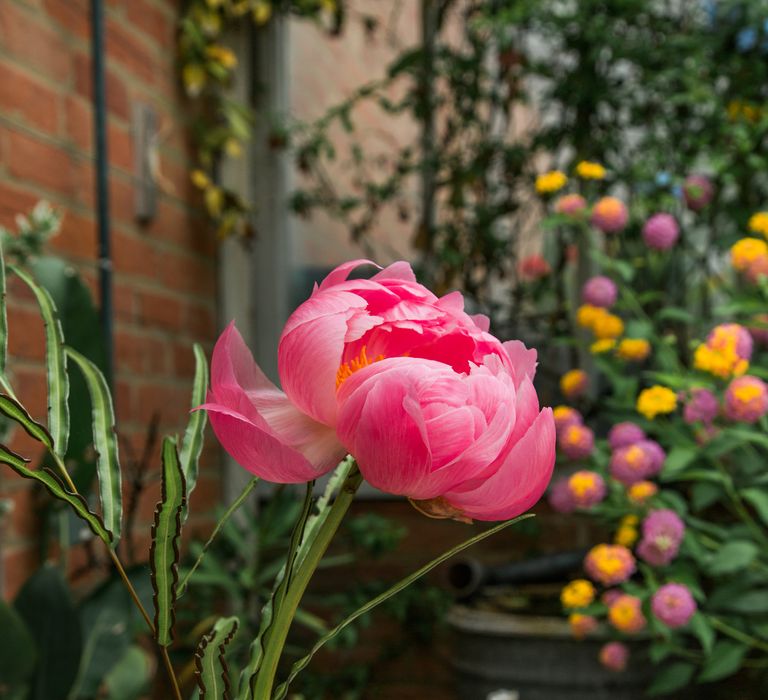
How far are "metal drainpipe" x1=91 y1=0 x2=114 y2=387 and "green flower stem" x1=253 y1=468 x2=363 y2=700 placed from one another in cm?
146

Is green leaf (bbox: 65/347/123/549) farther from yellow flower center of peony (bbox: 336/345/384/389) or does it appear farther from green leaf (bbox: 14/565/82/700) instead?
green leaf (bbox: 14/565/82/700)

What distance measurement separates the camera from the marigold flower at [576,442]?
153 centimetres

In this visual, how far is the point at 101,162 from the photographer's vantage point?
1.70 meters

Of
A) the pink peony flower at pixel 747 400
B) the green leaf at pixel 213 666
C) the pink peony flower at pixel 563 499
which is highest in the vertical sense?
the green leaf at pixel 213 666

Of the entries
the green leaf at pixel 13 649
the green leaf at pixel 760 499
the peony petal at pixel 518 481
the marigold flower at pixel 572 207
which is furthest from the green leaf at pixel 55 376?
the marigold flower at pixel 572 207

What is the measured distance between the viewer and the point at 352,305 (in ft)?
1.01

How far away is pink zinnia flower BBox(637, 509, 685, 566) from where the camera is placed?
4.55 ft

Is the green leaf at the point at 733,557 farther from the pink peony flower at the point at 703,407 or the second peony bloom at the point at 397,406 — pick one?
the second peony bloom at the point at 397,406

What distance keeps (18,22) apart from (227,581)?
101 centimetres

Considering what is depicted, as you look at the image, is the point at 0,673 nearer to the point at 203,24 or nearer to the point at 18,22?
the point at 18,22

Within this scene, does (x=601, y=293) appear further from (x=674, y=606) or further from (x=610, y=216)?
(x=674, y=606)

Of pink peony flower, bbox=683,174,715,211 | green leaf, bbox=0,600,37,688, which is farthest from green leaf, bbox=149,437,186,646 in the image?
pink peony flower, bbox=683,174,715,211

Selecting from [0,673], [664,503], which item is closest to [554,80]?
[664,503]

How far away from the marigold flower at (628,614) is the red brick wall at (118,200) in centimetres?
90
